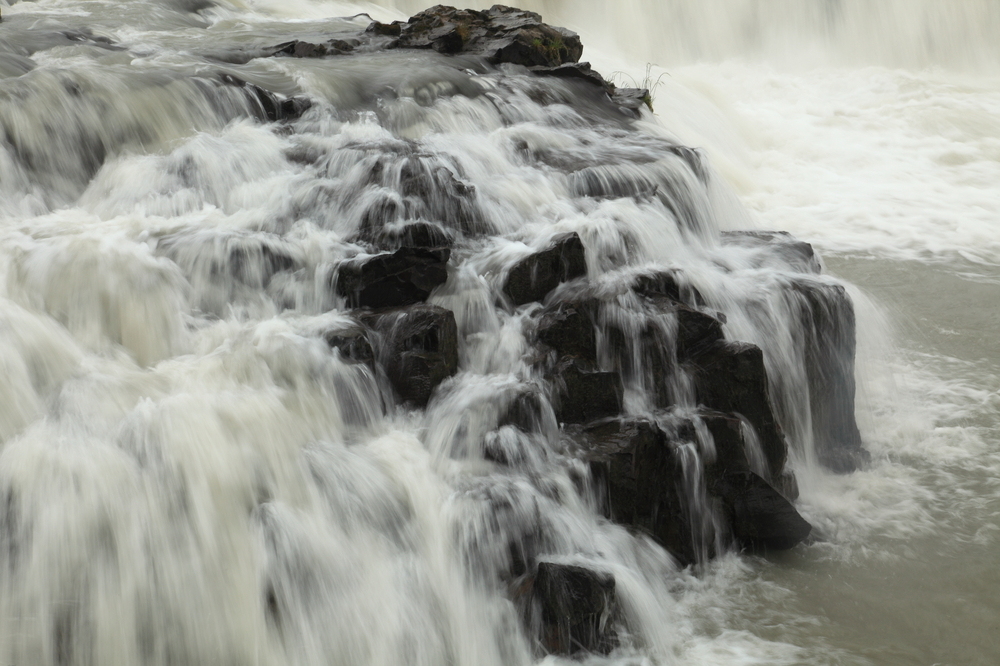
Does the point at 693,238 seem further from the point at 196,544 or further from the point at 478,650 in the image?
the point at 196,544

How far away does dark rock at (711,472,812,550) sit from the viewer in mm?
4051

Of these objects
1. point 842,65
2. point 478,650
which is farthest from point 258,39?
point 842,65

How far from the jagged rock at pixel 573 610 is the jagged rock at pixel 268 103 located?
450cm

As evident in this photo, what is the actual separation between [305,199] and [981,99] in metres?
11.7

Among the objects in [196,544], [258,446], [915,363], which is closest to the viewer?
[196,544]

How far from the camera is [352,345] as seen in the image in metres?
4.26

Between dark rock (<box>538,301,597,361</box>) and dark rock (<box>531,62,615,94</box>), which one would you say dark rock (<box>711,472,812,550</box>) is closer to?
dark rock (<box>538,301,597,361</box>)

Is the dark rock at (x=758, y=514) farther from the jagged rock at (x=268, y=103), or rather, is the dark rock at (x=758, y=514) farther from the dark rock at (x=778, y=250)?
the jagged rock at (x=268, y=103)

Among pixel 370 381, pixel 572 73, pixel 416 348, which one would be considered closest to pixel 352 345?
pixel 370 381

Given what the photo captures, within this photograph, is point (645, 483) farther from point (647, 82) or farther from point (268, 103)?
point (647, 82)

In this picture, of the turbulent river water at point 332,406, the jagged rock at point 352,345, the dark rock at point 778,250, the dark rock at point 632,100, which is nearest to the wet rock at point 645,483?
the turbulent river water at point 332,406

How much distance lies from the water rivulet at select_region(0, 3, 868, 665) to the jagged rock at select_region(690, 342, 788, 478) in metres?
0.01

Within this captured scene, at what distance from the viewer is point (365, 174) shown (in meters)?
5.55

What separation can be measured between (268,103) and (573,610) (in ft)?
15.6
